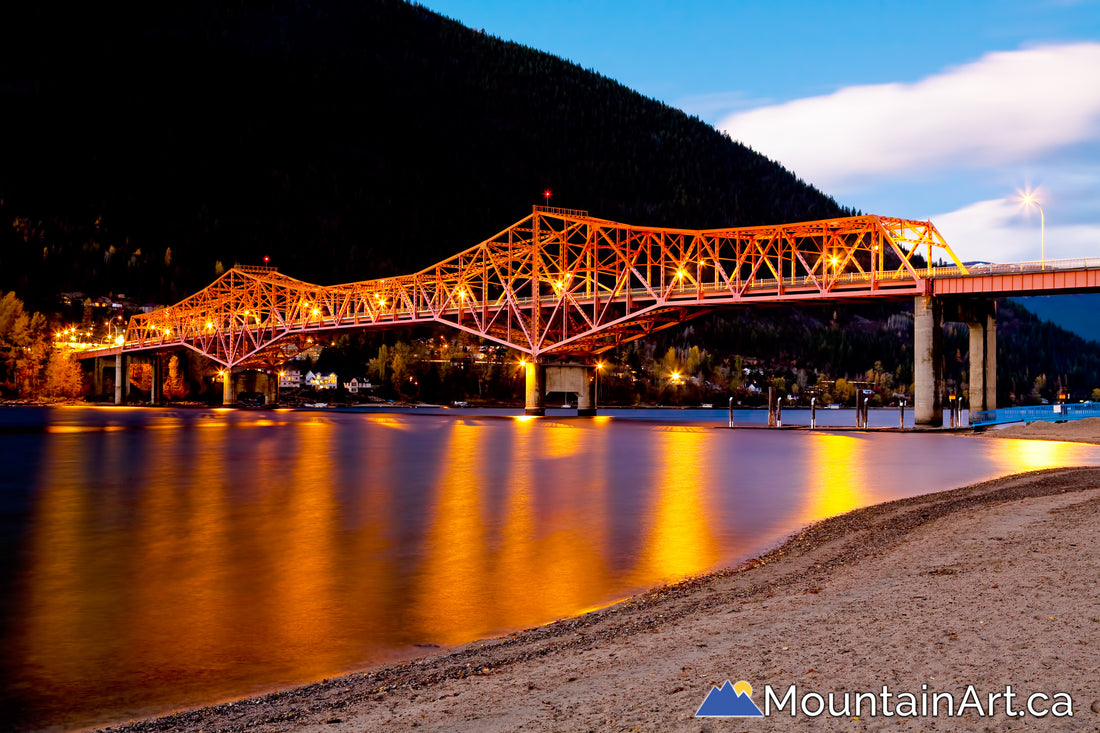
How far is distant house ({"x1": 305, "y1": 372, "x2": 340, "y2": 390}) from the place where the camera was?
575ft

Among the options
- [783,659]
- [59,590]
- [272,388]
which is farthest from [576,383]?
[783,659]

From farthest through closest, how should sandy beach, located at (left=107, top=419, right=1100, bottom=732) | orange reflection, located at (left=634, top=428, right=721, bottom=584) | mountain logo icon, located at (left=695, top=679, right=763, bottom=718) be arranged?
1. orange reflection, located at (left=634, top=428, right=721, bottom=584)
2. sandy beach, located at (left=107, top=419, right=1100, bottom=732)
3. mountain logo icon, located at (left=695, top=679, right=763, bottom=718)

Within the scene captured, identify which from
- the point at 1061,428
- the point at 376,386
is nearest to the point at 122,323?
the point at 376,386

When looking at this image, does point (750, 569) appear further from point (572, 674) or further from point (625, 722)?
point (625, 722)

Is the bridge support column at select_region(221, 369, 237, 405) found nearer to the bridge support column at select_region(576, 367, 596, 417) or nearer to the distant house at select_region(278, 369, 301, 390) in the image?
the distant house at select_region(278, 369, 301, 390)

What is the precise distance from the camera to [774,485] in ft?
102

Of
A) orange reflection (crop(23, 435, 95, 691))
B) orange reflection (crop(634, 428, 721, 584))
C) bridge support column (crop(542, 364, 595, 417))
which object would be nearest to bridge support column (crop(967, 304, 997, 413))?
orange reflection (crop(634, 428, 721, 584))

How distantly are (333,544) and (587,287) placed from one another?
81.3 metres

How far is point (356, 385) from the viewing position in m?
178

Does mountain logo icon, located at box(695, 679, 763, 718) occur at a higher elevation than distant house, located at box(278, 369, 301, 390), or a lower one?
lower

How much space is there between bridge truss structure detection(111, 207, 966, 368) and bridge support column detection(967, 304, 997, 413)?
4.68 m

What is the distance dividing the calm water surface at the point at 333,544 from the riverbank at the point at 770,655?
1.40 metres

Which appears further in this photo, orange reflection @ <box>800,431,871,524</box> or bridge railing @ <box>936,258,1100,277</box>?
bridge railing @ <box>936,258,1100,277</box>

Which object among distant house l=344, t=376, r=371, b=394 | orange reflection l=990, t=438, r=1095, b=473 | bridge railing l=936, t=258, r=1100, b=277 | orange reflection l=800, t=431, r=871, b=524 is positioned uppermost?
bridge railing l=936, t=258, r=1100, b=277
